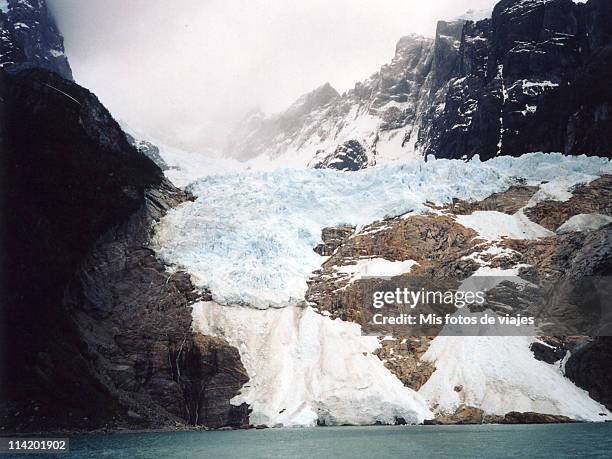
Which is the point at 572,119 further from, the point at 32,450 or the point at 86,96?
the point at 32,450

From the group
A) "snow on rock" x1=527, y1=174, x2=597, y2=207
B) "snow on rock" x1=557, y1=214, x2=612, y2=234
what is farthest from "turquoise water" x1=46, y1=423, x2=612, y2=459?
"snow on rock" x1=527, y1=174, x2=597, y2=207

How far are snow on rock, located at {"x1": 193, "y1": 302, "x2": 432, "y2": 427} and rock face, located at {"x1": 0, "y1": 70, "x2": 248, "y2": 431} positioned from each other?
11.5 ft

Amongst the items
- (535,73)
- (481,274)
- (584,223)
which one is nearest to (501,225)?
(584,223)

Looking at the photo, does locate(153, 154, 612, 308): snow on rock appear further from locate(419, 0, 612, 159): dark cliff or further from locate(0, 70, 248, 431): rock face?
locate(419, 0, 612, 159): dark cliff

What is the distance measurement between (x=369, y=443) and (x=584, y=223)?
243ft

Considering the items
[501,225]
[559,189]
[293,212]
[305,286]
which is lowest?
[305,286]

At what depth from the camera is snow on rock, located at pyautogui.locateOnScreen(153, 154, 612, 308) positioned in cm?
11700

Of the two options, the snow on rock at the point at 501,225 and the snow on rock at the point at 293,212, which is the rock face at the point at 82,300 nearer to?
the snow on rock at the point at 293,212

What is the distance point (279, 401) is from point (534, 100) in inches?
4953

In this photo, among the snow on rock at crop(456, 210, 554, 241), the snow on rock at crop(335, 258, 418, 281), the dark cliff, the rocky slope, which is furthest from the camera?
the dark cliff

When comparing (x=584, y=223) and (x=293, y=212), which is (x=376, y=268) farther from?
(x=584, y=223)

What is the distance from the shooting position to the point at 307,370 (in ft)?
332

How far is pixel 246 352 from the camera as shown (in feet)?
344

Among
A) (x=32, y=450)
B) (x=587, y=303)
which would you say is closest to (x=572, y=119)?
(x=587, y=303)
